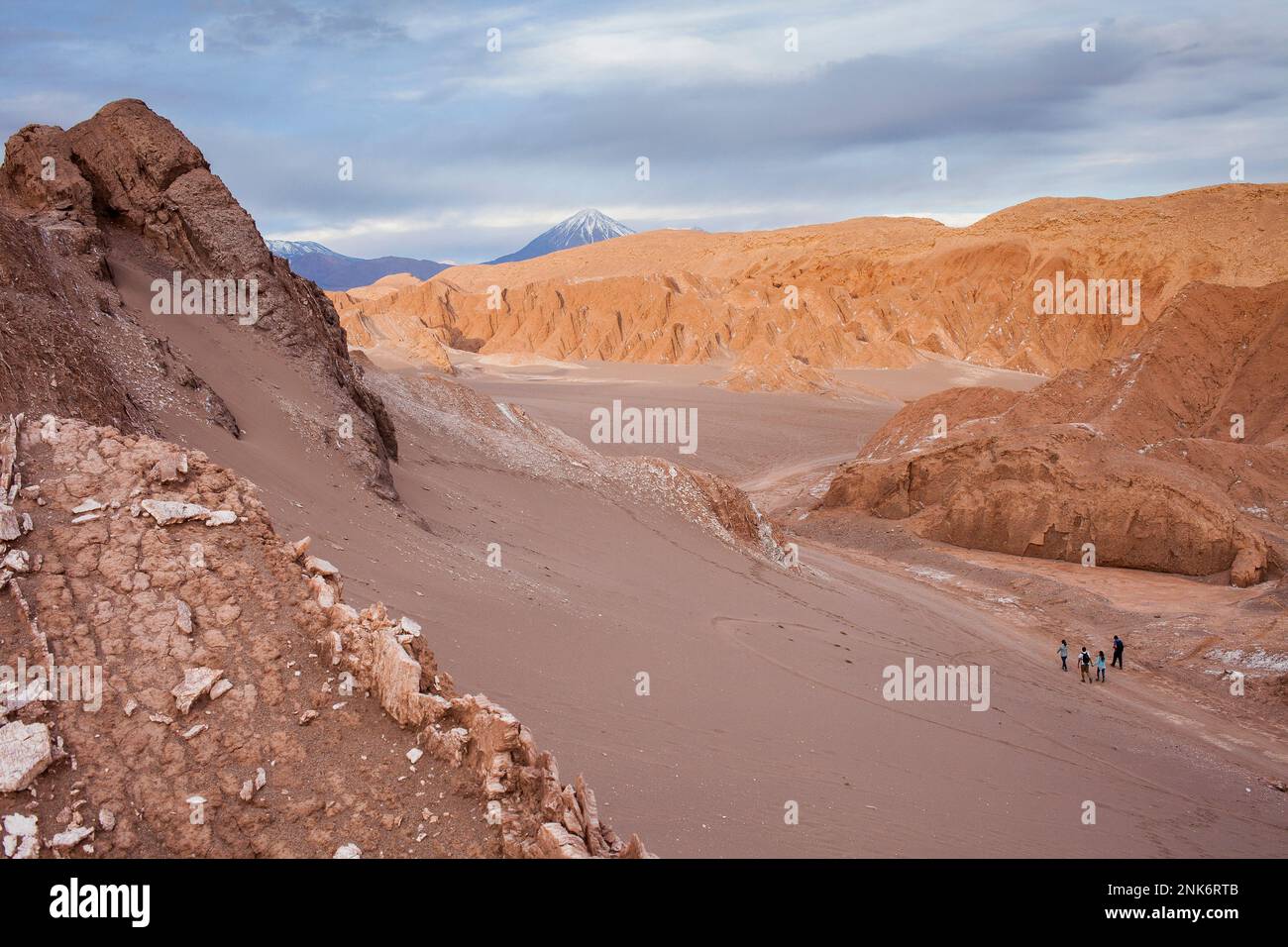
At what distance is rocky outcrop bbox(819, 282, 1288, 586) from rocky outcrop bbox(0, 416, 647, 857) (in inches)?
768

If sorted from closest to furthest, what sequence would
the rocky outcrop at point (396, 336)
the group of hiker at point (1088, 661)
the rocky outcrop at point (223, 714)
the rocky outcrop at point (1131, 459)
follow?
1. the rocky outcrop at point (223, 714)
2. the group of hiker at point (1088, 661)
3. the rocky outcrop at point (1131, 459)
4. the rocky outcrop at point (396, 336)

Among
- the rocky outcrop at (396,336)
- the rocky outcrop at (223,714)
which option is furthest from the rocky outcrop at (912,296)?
the rocky outcrop at (223,714)

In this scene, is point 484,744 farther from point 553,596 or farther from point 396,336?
point 396,336

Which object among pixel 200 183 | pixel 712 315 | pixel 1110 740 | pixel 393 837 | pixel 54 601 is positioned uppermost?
pixel 712 315

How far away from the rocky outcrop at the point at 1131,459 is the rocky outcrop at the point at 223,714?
19.5 metres

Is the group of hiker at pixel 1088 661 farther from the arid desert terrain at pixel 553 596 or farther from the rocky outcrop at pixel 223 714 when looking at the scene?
the rocky outcrop at pixel 223 714

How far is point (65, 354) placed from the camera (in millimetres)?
7816

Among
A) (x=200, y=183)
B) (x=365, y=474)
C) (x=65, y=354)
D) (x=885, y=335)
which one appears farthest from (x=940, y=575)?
(x=885, y=335)

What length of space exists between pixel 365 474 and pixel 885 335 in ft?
211

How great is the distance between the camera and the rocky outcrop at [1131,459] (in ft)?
67.9

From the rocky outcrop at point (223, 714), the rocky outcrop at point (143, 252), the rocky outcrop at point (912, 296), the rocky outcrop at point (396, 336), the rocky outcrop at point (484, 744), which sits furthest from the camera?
the rocky outcrop at point (912, 296)

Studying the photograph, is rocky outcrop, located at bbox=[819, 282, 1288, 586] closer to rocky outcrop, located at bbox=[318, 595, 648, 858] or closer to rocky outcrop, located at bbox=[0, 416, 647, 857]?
rocky outcrop, located at bbox=[318, 595, 648, 858]

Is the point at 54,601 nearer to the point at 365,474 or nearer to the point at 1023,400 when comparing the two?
the point at 365,474

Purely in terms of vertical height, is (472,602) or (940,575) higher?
(472,602)
